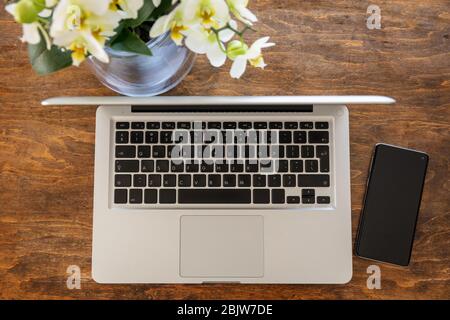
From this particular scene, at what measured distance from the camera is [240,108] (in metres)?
0.83

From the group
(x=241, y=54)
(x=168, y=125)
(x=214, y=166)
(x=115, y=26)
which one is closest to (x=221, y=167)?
(x=214, y=166)

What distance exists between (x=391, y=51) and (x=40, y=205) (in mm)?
690

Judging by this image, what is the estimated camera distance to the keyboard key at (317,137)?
82cm

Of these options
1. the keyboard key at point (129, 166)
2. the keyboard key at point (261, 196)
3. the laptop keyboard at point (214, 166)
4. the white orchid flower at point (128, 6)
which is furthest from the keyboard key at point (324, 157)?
the white orchid flower at point (128, 6)

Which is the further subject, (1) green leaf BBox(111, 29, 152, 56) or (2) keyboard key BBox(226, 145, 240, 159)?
(2) keyboard key BBox(226, 145, 240, 159)

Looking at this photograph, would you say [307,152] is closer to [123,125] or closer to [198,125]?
[198,125]

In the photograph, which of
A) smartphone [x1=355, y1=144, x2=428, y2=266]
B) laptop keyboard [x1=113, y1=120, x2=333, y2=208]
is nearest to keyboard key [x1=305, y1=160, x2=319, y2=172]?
laptop keyboard [x1=113, y1=120, x2=333, y2=208]

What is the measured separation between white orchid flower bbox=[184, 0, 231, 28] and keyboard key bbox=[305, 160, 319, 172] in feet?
1.20

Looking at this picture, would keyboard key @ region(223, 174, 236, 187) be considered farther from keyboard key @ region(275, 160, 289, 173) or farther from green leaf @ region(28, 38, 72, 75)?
green leaf @ region(28, 38, 72, 75)

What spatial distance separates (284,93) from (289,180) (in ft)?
0.53

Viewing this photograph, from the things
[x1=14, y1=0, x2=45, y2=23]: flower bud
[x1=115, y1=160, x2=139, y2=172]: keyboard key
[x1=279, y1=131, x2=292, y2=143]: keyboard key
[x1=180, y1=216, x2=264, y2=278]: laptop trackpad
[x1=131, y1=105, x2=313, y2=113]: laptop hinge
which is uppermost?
[x1=14, y1=0, x2=45, y2=23]: flower bud

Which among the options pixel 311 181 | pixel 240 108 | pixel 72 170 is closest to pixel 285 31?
pixel 240 108

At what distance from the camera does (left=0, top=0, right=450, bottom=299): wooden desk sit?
2.76 ft

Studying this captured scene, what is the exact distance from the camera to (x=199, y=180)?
0.82m
